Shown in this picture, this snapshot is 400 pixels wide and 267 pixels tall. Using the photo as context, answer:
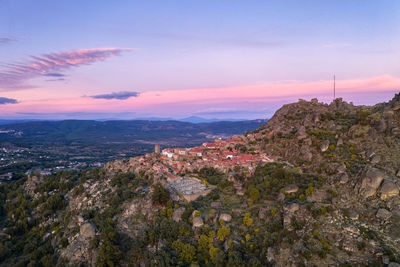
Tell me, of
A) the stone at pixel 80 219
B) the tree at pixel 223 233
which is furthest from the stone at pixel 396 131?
the stone at pixel 80 219

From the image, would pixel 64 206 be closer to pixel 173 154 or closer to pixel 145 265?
pixel 173 154

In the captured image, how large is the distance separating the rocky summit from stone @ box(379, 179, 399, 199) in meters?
0.08

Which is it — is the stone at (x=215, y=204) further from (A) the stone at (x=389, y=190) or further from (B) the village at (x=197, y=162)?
(A) the stone at (x=389, y=190)

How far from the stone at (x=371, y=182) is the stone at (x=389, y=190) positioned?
61 centimetres

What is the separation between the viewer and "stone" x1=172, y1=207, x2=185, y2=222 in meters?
27.4

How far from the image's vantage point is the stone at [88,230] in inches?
1060

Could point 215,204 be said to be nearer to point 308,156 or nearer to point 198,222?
point 198,222

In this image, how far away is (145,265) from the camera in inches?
872

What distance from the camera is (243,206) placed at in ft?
92.4

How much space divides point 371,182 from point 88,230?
3157cm

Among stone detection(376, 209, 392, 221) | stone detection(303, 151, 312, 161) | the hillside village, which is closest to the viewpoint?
stone detection(376, 209, 392, 221)

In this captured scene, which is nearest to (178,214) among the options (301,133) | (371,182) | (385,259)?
(385,259)

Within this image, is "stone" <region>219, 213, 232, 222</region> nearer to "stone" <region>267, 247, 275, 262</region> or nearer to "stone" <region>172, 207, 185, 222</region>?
"stone" <region>172, 207, 185, 222</region>

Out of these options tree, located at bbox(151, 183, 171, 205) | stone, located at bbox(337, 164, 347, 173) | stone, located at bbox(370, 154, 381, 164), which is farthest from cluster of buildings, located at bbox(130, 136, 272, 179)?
stone, located at bbox(370, 154, 381, 164)
